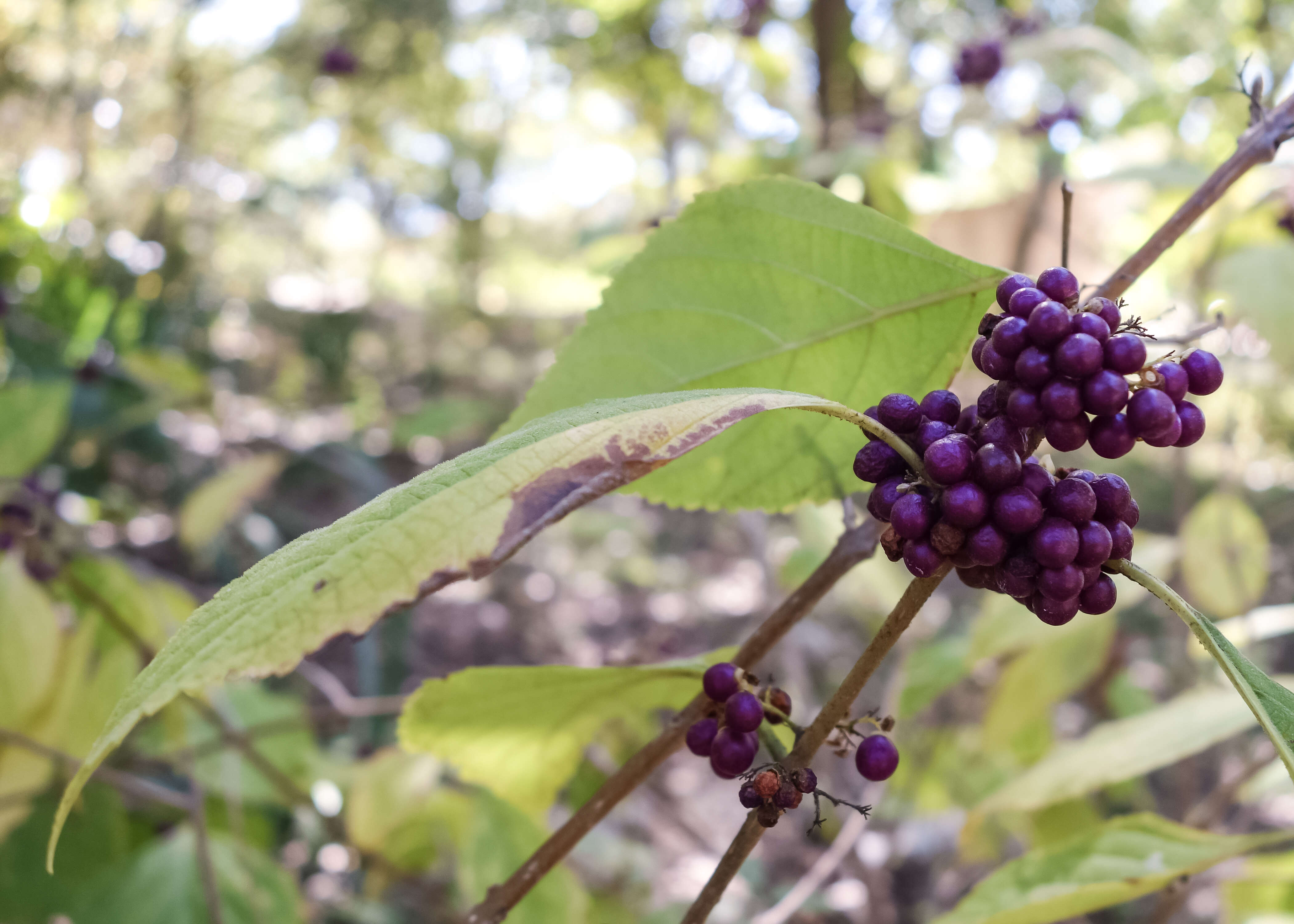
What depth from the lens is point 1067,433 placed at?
400 millimetres

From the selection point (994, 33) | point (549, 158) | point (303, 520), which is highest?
point (994, 33)

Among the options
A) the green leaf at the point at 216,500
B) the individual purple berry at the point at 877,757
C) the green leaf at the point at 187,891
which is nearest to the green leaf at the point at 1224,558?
the individual purple berry at the point at 877,757

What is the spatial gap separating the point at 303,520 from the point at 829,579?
3214mm

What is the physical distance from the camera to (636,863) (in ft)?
6.39

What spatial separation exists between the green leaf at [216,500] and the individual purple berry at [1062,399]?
1926 mm

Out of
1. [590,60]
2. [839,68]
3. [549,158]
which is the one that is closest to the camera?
[839,68]

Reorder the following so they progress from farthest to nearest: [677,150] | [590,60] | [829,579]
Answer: [590,60] → [677,150] → [829,579]

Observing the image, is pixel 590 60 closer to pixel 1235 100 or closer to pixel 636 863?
pixel 1235 100

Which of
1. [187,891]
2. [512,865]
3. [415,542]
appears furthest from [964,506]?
[187,891]

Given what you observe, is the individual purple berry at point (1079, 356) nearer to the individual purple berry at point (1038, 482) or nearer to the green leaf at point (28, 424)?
the individual purple berry at point (1038, 482)

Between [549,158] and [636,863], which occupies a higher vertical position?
[549,158]

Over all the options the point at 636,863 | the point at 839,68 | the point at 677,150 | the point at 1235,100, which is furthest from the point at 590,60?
the point at 636,863

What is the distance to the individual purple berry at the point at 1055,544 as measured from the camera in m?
0.38

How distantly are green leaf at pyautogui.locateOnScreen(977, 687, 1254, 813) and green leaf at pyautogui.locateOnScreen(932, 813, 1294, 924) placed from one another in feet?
0.16
